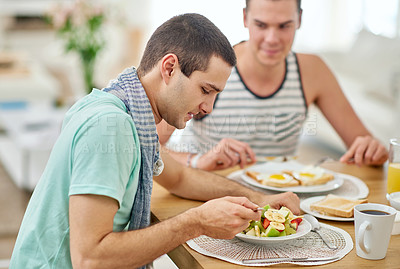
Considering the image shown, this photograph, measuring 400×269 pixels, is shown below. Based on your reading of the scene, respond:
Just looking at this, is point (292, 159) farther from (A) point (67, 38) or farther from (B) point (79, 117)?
(A) point (67, 38)

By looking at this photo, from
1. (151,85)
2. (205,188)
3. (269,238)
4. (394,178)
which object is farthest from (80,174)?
(394,178)

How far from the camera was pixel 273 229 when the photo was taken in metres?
1.27

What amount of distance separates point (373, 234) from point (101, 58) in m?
4.34

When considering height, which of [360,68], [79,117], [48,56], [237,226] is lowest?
[48,56]

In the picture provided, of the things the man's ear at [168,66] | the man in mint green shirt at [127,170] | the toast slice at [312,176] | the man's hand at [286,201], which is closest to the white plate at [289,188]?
the toast slice at [312,176]

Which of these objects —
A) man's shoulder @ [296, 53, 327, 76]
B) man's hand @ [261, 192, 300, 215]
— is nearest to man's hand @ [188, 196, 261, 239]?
man's hand @ [261, 192, 300, 215]

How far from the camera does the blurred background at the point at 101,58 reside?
383 centimetres

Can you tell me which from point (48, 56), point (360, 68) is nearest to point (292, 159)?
point (360, 68)

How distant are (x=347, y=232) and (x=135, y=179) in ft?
1.70

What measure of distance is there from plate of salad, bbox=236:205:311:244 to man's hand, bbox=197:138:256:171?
0.53 m

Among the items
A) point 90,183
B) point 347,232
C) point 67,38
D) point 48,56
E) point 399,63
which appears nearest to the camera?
point 90,183

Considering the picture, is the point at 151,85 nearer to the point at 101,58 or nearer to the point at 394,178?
the point at 394,178

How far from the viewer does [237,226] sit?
1.22 metres

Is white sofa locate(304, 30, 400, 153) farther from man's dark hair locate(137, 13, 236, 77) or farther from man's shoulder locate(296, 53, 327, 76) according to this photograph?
man's dark hair locate(137, 13, 236, 77)
